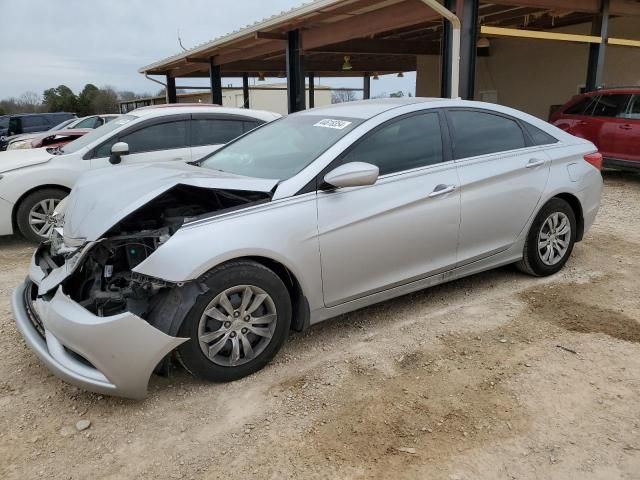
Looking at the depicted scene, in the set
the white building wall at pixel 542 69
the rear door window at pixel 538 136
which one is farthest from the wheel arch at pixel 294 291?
the white building wall at pixel 542 69

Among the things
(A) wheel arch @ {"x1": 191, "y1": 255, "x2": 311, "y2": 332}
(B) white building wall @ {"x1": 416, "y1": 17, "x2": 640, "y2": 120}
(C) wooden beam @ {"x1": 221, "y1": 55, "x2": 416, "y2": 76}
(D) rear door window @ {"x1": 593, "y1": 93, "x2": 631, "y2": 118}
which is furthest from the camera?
(C) wooden beam @ {"x1": 221, "y1": 55, "x2": 416, "y2": 76}

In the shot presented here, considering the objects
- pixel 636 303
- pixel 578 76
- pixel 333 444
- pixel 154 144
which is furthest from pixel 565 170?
pixel 578 76

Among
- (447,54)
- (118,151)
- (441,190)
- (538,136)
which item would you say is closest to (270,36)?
(447,54)

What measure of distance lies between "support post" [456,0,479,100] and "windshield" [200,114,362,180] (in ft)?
18.8

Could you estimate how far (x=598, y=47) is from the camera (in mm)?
11609

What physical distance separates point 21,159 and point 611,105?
9338 millimetres

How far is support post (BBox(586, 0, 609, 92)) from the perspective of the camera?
11.3m

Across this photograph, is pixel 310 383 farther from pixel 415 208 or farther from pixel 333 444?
pixel 415 208

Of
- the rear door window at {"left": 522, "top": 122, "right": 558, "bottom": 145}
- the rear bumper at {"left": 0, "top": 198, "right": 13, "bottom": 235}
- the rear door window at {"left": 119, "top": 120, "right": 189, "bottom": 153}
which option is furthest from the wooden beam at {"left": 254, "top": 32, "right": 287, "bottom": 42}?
the rear door window at {"left": 522, "top": 122, "right": 558, "bottom": 145}

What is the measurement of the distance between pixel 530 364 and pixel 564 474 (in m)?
0.99

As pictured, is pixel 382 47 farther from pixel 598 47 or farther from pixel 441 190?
pixel 441 190

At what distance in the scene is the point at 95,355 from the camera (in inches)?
107

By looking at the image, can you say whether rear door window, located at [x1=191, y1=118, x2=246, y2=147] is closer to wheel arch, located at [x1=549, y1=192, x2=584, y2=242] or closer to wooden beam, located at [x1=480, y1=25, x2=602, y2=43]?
wheel arch, located at [x1=549, y1=192, x2=584, y2=242]

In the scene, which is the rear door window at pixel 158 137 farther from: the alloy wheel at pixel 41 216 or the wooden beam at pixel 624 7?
the wooden beam at pixel 624 7
